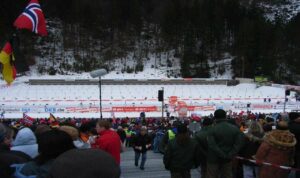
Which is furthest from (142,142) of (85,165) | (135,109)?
(135,109)

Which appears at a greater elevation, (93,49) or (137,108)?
(93,49)

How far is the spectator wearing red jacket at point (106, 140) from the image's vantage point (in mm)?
5449

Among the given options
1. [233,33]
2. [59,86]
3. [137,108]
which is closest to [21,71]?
[59,86]

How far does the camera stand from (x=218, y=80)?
49.2 m

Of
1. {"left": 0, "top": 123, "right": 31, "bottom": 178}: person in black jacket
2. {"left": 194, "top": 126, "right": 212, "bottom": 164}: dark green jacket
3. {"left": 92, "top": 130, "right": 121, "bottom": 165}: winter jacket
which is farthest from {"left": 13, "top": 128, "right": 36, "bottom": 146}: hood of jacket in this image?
{"left": 194, "top": 126, "right": 212, "bottom": 164}: dark green jacket

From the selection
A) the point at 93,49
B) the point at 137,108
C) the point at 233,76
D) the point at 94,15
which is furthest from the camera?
the point at 94,15

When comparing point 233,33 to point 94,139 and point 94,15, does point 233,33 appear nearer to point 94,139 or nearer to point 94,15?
point 94,15

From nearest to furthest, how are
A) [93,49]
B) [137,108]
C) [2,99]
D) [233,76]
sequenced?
[137,108], [2,99], [233,76], [93,49]

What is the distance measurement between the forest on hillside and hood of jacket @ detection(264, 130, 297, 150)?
161ft

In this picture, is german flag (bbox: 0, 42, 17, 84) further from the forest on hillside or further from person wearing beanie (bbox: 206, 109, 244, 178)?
the forest on hillside

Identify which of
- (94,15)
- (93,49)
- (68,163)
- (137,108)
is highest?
(94,15)

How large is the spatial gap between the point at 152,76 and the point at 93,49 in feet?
47.7

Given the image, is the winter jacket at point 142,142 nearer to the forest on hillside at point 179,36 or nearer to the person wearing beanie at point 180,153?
the person wearing beanie at point 180,153

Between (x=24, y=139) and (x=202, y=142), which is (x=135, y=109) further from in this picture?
(x=24, y=139)
